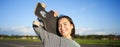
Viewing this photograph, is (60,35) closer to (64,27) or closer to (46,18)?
(64,27)

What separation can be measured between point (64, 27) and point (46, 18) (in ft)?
0.70

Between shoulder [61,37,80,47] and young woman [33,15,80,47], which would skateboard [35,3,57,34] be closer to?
young woman [33,15,80,47]

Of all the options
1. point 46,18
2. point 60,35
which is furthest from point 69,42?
point 46,18

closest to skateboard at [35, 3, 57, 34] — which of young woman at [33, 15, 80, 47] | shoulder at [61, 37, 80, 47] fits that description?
young woman at [33, 15, 80, 47]

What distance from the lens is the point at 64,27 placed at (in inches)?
103

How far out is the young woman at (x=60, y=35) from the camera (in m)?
2.56

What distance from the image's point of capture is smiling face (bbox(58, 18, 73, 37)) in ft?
8.54

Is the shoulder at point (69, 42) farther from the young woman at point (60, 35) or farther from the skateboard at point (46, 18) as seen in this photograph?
the skateboard at point (46, 18)

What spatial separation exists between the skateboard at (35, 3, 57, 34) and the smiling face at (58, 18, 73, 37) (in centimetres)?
8

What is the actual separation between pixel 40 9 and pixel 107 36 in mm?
56897

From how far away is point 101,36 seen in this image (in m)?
59.9

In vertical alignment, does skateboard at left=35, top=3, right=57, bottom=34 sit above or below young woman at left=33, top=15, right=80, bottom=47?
above

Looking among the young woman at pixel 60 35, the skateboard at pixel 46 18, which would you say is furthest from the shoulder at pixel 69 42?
the skateboard at pixel 46 18

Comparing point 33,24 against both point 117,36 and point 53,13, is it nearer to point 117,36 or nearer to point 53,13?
point 53,13
